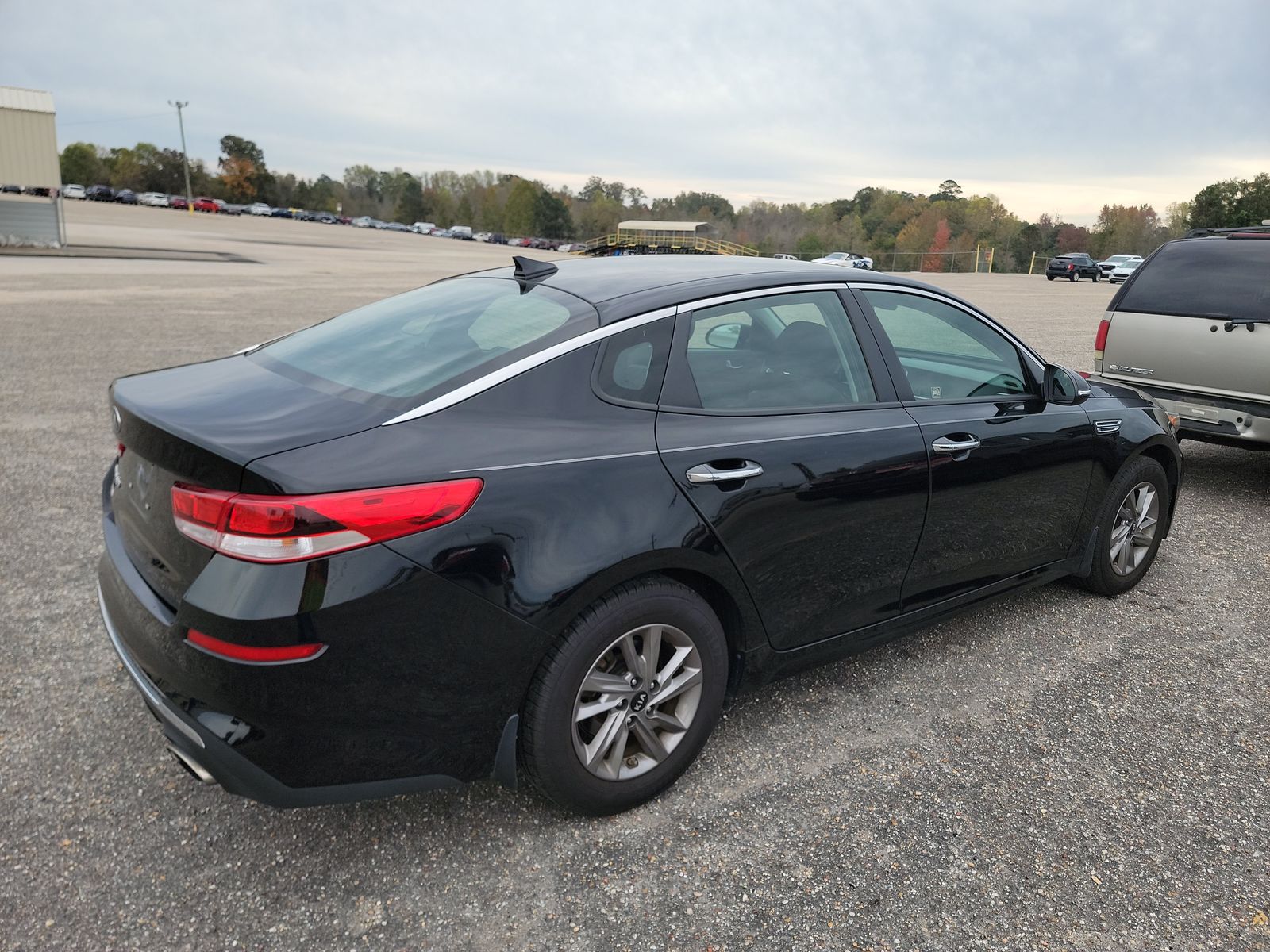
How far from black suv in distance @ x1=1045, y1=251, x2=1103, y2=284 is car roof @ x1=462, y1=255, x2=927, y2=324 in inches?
1984

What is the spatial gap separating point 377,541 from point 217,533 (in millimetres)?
385

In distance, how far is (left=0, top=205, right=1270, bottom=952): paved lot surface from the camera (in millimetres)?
2322

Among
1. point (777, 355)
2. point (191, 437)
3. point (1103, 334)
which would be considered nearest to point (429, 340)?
point (191, 437)

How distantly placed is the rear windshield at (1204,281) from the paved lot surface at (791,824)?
8.77 feet

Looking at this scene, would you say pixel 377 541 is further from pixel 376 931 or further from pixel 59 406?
pixel 59 406

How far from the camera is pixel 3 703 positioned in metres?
3.18

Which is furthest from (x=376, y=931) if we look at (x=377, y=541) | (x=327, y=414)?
(x=327, y=414)

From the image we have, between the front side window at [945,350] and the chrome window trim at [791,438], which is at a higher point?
the front side window at [945,350]

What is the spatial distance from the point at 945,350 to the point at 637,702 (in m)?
2.11

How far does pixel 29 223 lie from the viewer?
28672 mm

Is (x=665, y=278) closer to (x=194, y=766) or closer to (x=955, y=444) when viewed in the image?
(x=955, y=444)

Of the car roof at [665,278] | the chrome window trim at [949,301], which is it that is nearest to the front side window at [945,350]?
the chrome window trim at [949,301]

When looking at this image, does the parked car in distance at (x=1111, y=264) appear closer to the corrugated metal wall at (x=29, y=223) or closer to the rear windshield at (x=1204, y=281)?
the corrugated metal wall at (x=29, y=223)

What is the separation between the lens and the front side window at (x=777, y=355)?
2916 mm
